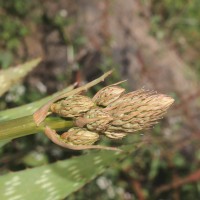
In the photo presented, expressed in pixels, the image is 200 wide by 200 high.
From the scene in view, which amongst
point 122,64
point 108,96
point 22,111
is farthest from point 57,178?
point 122,64

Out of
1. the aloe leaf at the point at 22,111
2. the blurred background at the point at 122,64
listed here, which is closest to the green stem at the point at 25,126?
the aloe leaf at the point at 22,111

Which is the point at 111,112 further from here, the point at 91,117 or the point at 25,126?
the point at 25,126

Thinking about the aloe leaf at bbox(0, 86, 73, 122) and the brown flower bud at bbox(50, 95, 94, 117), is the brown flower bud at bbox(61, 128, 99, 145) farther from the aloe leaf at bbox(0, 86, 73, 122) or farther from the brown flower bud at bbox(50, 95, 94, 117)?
the aloe leaf at bbox(0, 86, 73, 122)

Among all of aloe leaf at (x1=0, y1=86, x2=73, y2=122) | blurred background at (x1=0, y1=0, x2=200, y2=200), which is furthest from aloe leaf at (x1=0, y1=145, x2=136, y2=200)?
blurred background at (x1=0, y1=0, x2=200, y2=200)

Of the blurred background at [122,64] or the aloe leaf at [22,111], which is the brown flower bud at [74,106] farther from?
the blurred background at [122,64]

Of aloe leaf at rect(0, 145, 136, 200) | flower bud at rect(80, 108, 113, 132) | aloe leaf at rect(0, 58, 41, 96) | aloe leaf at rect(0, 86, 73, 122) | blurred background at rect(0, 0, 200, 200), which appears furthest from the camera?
blurred background at rect(0, 0, 200, 200)

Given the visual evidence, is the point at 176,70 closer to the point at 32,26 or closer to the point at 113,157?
the point at 32,26

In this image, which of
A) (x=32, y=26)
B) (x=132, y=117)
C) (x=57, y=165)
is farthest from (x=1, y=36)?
(x=132, y=117)

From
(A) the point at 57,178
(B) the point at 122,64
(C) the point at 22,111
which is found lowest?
(B) the point at 122,64
